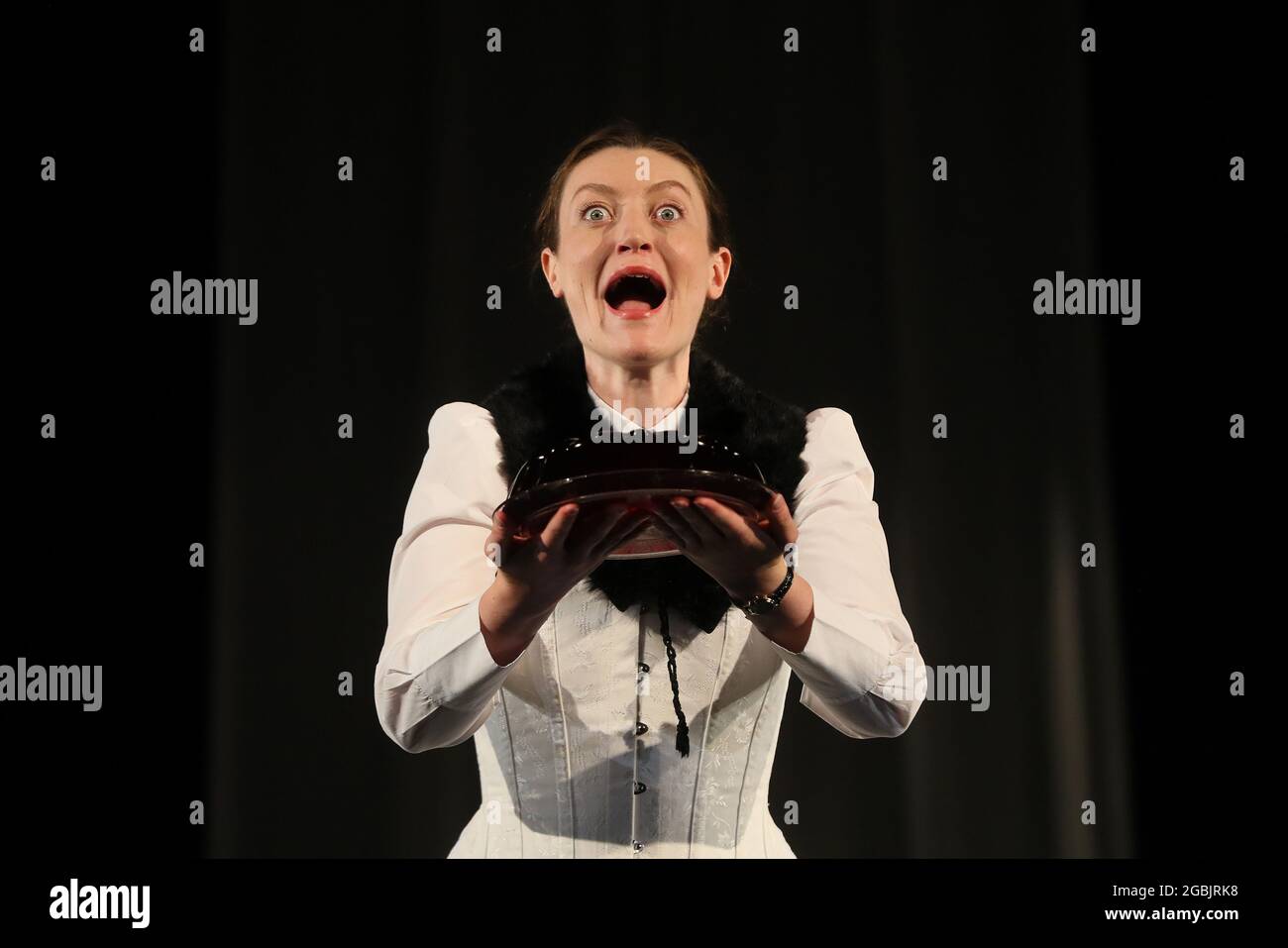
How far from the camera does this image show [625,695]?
4.83 feet

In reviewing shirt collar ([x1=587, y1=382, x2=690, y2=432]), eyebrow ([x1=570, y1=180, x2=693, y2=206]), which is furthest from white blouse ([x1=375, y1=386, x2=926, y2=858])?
eyebrow ([x1=570, y1=180, x2=693, y2=206])

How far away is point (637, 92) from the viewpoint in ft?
6.65

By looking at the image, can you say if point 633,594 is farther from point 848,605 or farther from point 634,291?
point 634,291

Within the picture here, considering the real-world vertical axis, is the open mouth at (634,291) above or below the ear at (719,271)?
below

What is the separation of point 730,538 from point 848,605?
0.95ft

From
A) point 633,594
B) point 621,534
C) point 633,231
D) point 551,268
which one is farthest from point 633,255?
point 621,534

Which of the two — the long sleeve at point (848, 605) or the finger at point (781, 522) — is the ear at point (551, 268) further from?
the finger at point (781, 522)

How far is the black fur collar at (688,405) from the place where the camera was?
150 centimetres

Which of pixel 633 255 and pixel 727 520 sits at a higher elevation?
pixel 633 255

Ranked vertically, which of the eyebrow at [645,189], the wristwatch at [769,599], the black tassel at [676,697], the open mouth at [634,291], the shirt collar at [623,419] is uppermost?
the eyebrow at [645,189]

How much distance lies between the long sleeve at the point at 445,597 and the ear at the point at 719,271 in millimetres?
337

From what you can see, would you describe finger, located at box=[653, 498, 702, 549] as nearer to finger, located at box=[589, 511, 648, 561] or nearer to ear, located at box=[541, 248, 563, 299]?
finger, located at box=[589, 511, 648, 561]

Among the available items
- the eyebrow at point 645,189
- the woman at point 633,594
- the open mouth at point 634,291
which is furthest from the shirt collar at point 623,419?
the eyebrow at point 645,189

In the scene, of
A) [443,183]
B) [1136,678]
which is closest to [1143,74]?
[1136,678]
